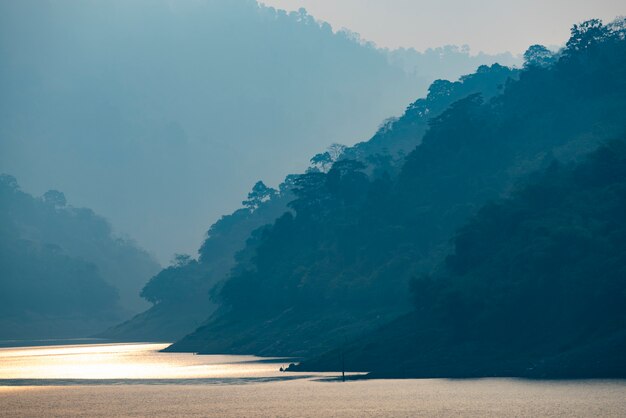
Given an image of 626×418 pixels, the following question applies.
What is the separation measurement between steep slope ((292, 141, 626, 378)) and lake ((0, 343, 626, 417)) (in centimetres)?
613

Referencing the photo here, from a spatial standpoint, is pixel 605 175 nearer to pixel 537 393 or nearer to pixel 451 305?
pixel 451 305

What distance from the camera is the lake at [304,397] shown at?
114 meters

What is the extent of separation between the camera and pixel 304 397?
129750mm

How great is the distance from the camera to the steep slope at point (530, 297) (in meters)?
146

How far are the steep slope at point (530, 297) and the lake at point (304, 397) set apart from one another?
6.13m

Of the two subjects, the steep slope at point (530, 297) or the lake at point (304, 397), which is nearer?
the lake at point (304, 397)

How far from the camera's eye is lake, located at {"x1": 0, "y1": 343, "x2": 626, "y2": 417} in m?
114

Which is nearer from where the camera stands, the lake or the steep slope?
the lake

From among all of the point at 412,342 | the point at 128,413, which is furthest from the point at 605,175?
the point at 128,413

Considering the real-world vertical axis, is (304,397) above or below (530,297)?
below

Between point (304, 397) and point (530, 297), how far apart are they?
45.8 meters

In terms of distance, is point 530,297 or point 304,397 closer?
point 304,397

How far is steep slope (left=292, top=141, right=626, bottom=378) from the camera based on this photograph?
479 ft

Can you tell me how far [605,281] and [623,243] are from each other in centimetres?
1185
